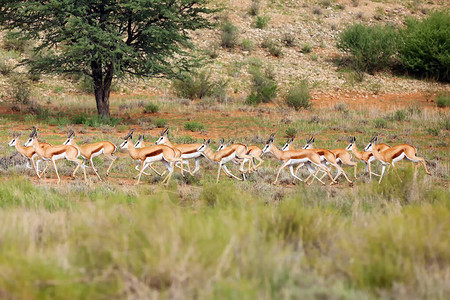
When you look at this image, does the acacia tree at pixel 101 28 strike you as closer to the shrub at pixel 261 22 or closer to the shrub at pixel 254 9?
the shrub at pixel 261 22

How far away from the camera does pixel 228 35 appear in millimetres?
38719

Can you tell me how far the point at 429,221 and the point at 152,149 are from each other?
6.95m

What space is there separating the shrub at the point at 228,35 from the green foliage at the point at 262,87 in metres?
4.62

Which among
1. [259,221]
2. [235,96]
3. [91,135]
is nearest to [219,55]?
[235,96]

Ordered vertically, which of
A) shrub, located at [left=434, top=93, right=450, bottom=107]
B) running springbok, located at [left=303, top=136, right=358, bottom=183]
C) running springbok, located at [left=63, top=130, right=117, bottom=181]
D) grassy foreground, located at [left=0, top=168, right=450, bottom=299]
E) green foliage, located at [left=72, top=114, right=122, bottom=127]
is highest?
grassy foreground, located at [left=0, top=168, right=450, bottom=299]

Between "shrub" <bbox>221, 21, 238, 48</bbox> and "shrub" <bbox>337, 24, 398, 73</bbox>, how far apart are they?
28.9 ft

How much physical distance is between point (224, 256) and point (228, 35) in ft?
117

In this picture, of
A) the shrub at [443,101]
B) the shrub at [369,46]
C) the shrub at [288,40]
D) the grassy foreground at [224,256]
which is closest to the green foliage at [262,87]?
the shrub at [288,40]

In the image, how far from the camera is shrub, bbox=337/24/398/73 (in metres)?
37.7

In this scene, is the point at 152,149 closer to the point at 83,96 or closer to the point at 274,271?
the point at 274,271

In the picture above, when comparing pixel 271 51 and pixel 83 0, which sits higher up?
pixel 83 0

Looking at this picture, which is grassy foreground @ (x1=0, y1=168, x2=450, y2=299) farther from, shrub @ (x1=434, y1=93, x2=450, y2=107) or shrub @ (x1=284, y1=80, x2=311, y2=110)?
shrub @ (x1=434, y1=93, x2=450, y2=107)

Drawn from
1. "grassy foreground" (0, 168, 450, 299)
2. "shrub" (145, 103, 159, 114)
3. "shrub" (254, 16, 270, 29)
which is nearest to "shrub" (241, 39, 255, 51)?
"shrub" (254, 16, 270, 29)

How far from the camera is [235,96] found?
104 ft
